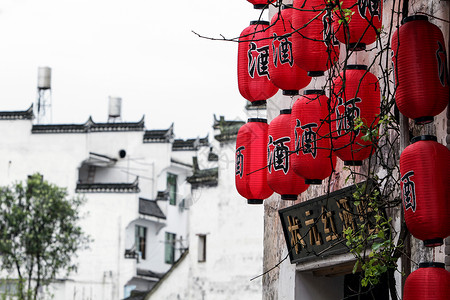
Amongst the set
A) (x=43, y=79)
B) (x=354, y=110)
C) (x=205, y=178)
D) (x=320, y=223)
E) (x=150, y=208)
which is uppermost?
(x=43, y=79)

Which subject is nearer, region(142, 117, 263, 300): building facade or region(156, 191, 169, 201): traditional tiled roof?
region(142, 117, 263, 300): building facade

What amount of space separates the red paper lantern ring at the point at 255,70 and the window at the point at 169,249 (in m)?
27.3

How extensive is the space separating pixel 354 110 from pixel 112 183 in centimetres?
2727

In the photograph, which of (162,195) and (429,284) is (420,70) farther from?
(162,195)

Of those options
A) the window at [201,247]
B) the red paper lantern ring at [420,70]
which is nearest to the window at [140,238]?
the window at [201,247]

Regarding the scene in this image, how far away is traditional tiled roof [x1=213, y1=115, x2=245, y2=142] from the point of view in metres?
25.9

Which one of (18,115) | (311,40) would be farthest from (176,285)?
(311,40)

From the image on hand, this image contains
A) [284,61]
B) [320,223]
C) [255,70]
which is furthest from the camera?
[320,223]

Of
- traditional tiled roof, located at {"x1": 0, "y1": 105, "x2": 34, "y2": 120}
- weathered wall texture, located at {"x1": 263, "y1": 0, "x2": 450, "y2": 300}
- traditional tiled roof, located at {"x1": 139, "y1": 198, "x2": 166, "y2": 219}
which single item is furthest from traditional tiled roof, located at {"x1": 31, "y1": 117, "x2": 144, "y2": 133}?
weathered wall texture, located at {"x1": 263, "y1": 0, "x2": 450, "y2": 300}

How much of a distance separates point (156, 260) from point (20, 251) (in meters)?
6.43

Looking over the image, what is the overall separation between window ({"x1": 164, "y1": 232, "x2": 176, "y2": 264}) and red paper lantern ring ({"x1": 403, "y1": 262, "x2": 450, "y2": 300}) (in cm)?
2997

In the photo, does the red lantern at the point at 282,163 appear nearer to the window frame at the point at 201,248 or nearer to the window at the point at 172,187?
the window frame at the point at 201,248

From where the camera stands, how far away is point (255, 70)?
875 centimetres

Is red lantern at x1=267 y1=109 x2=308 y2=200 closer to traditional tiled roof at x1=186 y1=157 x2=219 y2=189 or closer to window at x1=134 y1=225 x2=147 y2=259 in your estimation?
traditional tiled roof at x1=186 y1=157 x2=219 y2=189
